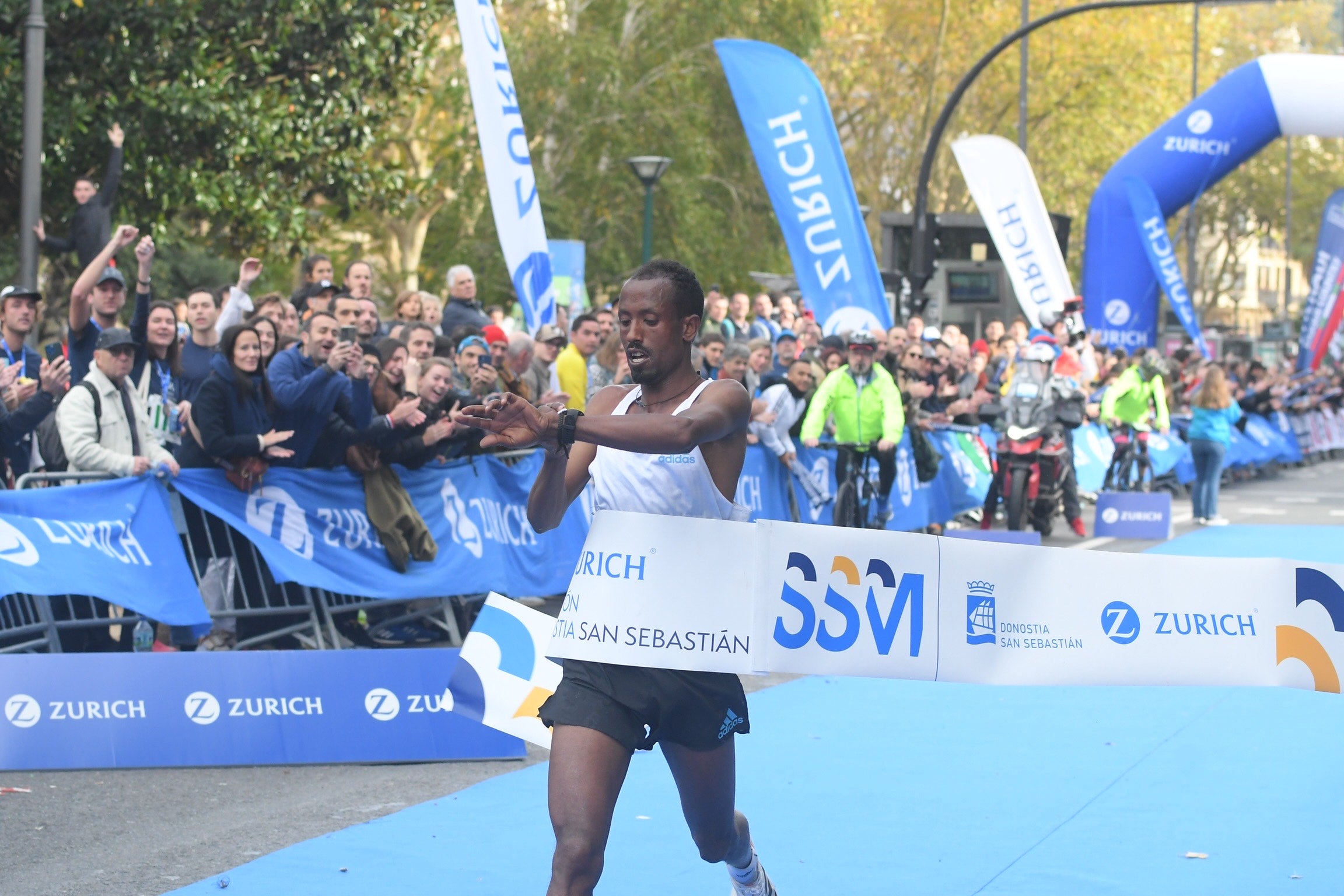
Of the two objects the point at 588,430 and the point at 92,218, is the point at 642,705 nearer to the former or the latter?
the point at 588,430

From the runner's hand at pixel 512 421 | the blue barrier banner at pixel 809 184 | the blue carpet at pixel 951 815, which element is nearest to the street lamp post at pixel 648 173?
the blue barrier banner at pixel 809 184

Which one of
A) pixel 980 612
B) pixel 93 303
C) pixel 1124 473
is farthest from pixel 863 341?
pixel 980 612

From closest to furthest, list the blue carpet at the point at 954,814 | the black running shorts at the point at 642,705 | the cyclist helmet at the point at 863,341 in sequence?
1. the black running shorts at the point at 642,705
2. the blue carpet at the point at 954,814
3. the cyclist helmet at the point at 863,341

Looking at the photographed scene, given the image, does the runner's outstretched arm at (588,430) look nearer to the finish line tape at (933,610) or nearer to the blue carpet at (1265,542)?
the finish line tape at (933,610)

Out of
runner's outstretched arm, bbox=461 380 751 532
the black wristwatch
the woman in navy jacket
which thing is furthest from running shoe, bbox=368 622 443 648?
the black wristwatch

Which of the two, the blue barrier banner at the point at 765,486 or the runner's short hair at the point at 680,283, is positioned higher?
the runner's short hair at the point at 680,283

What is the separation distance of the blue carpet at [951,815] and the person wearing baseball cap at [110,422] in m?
2.86

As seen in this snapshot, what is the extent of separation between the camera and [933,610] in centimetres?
473

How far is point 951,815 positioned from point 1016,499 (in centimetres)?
1000

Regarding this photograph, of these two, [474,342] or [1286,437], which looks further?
[1286,437]

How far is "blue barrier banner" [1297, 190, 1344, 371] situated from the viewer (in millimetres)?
32688

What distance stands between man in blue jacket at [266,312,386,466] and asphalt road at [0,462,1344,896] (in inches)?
99.9

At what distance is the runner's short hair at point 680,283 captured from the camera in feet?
13.2

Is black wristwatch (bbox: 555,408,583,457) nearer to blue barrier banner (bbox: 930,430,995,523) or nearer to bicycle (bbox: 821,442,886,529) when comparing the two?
bicycle (bbox: 821,442,886,529)
